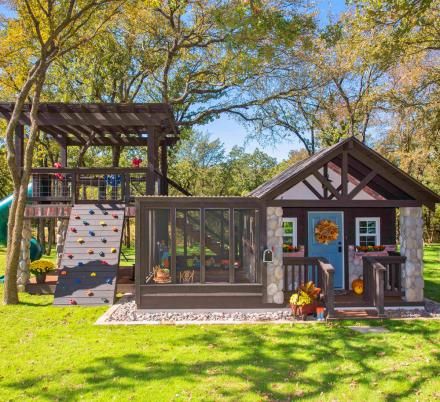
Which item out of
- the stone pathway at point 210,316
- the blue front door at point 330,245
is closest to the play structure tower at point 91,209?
the stone pathway at point 210,316

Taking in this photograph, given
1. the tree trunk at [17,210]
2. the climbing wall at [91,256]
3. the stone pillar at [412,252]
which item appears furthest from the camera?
the tree trunk at [17,210]

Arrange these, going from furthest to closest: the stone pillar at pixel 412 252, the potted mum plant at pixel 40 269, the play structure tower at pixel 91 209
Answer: the potted mum plant at pixel 40 269 < the play structure tower at pixel 91 209 < the stone pillar at pixel 412 252

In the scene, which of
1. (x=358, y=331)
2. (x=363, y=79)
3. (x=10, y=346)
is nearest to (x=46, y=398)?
(x=10, y=346)

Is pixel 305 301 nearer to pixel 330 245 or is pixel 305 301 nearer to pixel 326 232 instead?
pixel 326 232

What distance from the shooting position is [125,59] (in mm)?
22969

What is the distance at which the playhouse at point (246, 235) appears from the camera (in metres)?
11.0

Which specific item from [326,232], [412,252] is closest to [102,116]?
[326,232]

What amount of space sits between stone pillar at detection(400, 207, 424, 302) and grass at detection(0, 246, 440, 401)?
4.97 feet

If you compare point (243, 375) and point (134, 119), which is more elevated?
point (134, 119)

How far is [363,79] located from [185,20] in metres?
13.7

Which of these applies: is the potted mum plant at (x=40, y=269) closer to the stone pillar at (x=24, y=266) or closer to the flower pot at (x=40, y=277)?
the flower pot at (x=40, y=277)

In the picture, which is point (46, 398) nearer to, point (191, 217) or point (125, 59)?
point (191, 217)

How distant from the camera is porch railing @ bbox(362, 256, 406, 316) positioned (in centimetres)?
1048

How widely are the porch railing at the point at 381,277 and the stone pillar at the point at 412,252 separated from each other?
0.65ft
